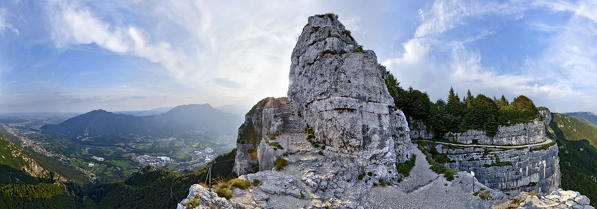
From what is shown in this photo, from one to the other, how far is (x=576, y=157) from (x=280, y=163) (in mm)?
130377

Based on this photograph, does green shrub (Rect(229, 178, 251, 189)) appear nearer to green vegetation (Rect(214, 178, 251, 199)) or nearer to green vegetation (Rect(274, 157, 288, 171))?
green vegetation (Rect(214, 178, 251, 199))

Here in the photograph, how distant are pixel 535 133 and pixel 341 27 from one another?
1543 inches

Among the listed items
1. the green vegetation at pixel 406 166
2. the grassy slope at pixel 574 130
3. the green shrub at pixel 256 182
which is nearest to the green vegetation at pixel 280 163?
the green shrub at pixel 256 182

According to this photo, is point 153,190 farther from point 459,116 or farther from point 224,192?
point 459,116

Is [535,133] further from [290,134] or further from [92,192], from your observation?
[92,192]

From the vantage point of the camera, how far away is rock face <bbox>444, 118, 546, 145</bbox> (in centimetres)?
4144

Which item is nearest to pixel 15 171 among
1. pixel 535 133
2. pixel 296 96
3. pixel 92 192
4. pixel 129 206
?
pixel 92 192

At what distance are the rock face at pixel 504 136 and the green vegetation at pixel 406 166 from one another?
18.7 m

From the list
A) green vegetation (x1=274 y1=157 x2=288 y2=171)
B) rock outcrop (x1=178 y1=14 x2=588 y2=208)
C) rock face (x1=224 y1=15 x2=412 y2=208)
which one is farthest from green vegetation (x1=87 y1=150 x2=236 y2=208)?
green vegetation (x1=274 y1=157 x2=288 y2=171)

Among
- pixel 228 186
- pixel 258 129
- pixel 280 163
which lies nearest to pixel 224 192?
pixel 228 186

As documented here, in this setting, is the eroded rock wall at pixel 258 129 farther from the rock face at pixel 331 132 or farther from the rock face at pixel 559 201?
the rock face at pixel 559 201

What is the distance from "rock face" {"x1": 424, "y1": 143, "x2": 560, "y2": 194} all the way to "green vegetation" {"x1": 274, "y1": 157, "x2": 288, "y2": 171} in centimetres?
2675

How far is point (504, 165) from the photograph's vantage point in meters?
37.1

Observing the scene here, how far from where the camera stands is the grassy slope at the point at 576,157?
60719mm
